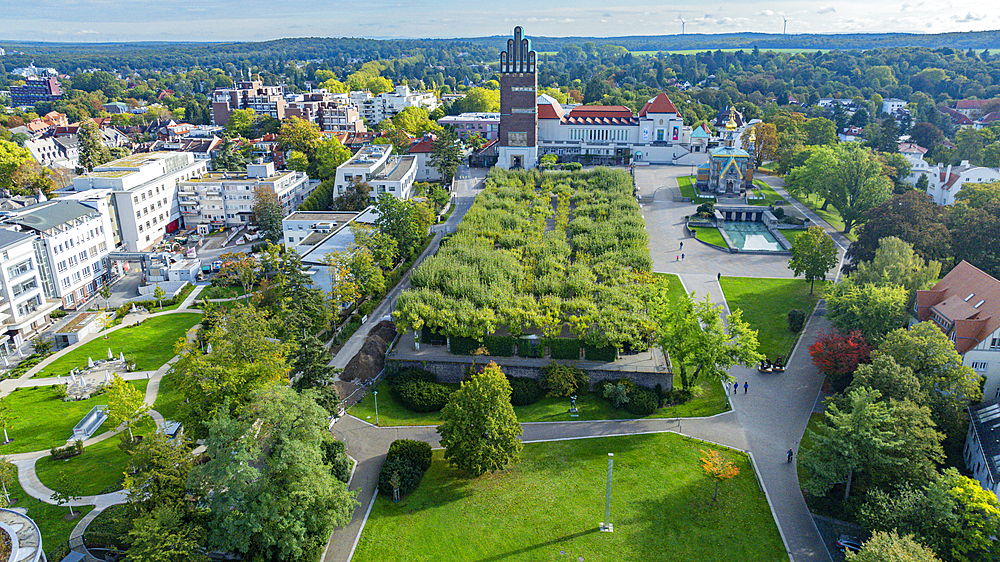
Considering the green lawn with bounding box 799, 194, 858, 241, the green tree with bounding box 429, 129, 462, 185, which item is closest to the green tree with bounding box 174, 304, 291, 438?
the green tree with bounding box 429, 129, 462, 185

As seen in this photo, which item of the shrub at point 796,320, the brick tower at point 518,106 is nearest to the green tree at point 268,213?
the brick tower at point 518,106

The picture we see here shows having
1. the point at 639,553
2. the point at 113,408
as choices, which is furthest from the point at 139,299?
the point at 639,553

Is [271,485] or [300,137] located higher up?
[300,137]

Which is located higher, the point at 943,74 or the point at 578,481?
the point at 943,74

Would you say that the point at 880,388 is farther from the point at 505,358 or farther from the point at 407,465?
the point at 407,465

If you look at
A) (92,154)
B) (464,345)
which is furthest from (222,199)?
(464,345)

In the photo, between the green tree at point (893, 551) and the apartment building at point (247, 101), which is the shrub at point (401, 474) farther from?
the apartment building at point (247, 101)

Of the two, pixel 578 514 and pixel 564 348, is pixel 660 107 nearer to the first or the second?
pixel 564 348
